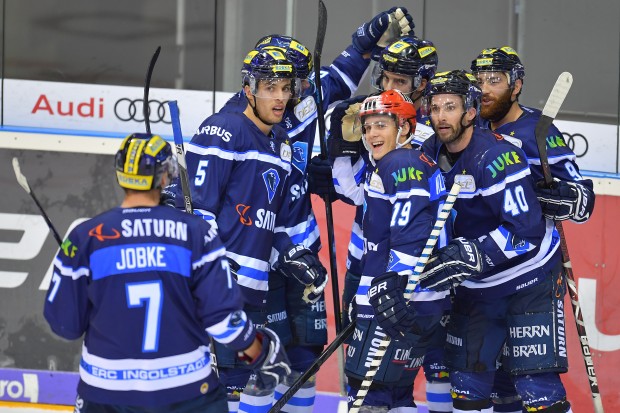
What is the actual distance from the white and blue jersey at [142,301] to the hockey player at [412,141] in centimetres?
131

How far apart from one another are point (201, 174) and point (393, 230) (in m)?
0.74

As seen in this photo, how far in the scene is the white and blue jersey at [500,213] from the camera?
4492 millimetres

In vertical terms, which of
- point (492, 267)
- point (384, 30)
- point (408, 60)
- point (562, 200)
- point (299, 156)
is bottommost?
point (492, 267)

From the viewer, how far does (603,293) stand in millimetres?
5848

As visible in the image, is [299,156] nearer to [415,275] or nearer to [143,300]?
[415,275]

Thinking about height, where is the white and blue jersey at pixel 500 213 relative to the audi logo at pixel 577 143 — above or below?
below

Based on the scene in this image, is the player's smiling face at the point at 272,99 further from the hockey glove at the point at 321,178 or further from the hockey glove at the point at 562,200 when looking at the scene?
the hockey glove at the point at 562,200

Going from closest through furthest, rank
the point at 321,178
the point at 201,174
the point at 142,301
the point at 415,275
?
the point at 142,301, the point at 415,275, the point at 201,174, the point at 321,178

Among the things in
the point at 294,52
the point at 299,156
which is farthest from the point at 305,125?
the point at 294,52

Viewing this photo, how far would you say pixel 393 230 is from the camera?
4262 mm

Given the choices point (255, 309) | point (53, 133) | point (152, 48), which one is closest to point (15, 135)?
point (53, 133)

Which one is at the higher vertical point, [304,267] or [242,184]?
[242,184]

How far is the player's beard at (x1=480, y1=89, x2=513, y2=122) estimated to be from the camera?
487 centimetres

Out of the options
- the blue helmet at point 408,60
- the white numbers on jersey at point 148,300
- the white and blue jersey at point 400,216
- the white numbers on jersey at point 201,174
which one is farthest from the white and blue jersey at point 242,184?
the white numbers on jersey at point 148,300
